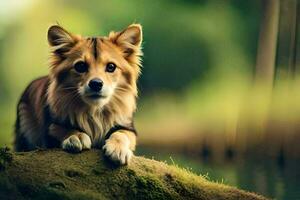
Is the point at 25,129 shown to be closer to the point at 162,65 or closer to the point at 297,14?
the point at 162,65

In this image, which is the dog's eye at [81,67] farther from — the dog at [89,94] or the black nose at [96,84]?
the black nose at [96,84]

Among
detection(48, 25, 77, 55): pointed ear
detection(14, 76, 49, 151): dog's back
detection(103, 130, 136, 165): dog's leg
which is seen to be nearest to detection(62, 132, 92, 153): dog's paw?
detection(103, 130, 136, 165): dog's leg

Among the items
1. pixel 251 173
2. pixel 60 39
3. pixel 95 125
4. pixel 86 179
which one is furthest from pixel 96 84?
pixel 251 173

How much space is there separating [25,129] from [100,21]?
86 centimetres

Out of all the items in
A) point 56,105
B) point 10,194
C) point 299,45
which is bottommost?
point 10,194

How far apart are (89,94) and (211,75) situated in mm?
1108

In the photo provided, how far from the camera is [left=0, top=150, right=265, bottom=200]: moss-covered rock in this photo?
11.1 ft

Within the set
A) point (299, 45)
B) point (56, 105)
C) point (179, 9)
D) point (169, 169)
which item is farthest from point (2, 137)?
point (299, 45)

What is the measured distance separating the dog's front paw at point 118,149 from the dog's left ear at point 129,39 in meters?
0.52

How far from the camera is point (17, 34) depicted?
432cm

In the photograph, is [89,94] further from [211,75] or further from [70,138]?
[211,75]

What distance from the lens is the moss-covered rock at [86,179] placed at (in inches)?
134

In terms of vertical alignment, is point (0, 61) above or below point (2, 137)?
above

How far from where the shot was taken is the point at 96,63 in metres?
3.73
